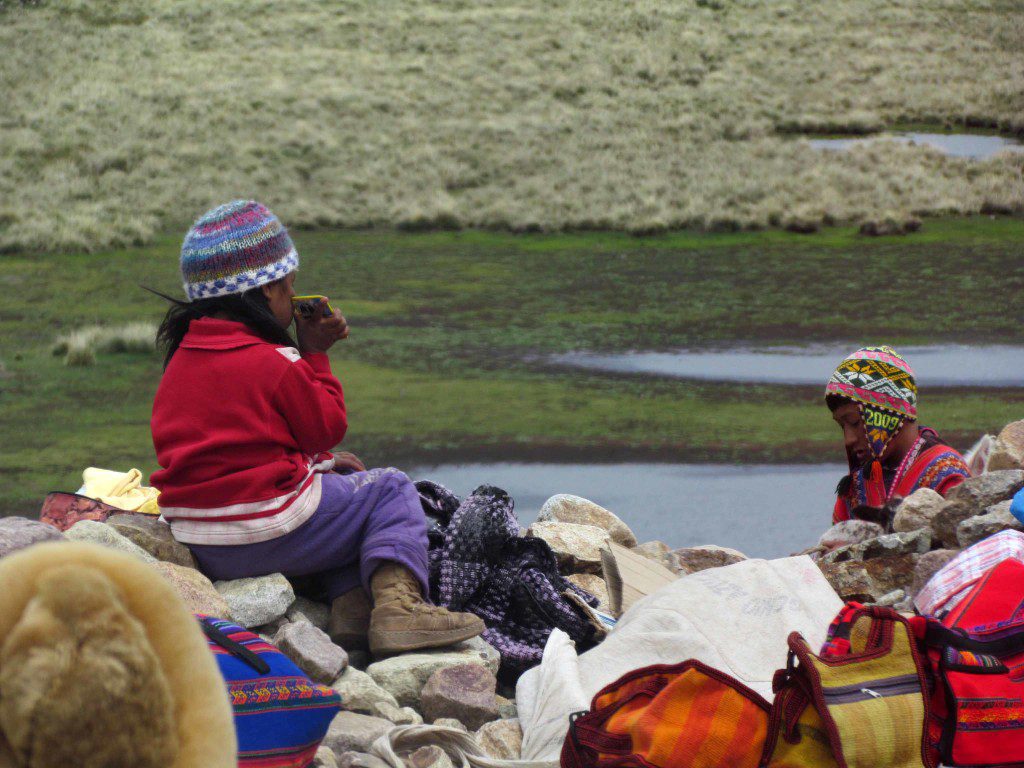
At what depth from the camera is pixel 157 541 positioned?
2.69 meters

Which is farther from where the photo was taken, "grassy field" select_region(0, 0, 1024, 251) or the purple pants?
"grassy field" select_region(0, 0, 1024, 251)

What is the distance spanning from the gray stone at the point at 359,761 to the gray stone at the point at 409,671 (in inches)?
14.3

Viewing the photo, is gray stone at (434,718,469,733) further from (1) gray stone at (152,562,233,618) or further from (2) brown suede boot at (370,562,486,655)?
(1) gray stone at (152,562,233,618)

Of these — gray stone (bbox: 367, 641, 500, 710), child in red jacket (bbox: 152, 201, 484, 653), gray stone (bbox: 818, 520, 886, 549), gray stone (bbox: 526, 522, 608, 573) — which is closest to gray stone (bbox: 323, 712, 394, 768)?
gray stone (bbox: 367, 641, 500, 710)

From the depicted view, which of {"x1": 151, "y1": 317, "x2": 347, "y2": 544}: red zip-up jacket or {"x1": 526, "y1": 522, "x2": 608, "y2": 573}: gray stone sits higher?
{"x1": 151, "y1": 317, "x2": 347, "y2": 544}: red zip-up jacket

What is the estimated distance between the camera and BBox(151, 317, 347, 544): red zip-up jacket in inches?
102

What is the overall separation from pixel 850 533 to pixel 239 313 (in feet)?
6.57

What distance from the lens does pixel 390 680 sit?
2545 millimetres

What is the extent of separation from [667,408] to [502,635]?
4069 millimetres

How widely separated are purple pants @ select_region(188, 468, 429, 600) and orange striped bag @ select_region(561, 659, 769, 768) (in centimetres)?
101

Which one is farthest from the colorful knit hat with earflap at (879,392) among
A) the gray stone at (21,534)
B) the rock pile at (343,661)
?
the gray stone at (21,534)

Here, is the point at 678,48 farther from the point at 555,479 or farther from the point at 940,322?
the point at 555,479

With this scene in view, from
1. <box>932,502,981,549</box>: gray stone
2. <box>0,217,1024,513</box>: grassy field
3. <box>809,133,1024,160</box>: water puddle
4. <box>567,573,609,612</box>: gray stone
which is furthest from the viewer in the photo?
<box>809,133,1024,160</box>: water puddle

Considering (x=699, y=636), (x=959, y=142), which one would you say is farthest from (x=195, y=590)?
(x=959, y=142)
